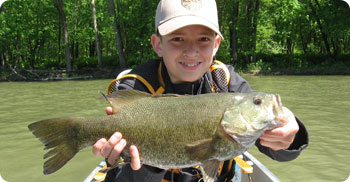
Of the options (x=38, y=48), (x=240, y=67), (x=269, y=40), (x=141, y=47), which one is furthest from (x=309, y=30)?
(x=38, y=48)

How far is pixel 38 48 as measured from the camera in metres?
38.5

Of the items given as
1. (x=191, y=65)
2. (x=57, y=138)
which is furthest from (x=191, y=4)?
(x=57, y=138)

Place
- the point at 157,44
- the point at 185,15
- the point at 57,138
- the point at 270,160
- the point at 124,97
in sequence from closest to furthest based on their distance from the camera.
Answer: the point at 57,138
the point at 124,97
the point at 185,15
the point at 157,44
the point at 270,160

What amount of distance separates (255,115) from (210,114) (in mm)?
337

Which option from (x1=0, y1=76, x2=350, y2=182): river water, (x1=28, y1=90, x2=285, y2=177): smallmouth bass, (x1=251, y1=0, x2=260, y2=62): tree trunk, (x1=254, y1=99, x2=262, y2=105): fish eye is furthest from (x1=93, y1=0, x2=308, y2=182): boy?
(x1=251, y1=0, x2=260, y2=62): tree trunk

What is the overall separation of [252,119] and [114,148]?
1.09 meters

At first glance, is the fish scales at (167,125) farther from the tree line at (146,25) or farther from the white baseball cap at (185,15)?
the tree line at (146,25)

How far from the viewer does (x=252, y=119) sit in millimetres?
2064

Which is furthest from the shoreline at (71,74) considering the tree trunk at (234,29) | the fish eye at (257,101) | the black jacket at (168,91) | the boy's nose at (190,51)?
the fish eye at (257,101)

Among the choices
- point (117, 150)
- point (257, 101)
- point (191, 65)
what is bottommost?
point (117, 150)

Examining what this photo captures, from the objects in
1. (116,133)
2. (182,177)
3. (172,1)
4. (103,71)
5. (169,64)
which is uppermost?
(172,1)

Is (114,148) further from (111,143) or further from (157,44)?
(157,44)

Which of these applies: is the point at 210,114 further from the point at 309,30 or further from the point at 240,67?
the point at 309,30

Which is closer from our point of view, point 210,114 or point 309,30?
point 210,114
